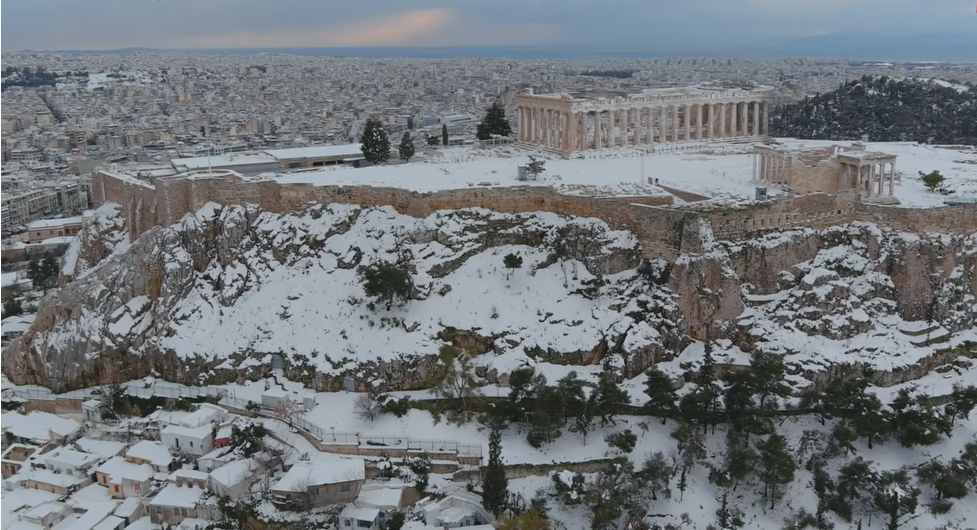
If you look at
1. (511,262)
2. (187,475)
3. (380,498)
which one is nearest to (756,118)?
(511,262)

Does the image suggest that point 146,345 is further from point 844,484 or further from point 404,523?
point 844,484

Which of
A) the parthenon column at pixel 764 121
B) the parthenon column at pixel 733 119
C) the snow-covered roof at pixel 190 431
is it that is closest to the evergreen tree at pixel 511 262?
the snow-covered roof at pixel 190 431

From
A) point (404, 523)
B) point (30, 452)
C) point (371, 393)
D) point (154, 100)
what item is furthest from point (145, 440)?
point (154, 100)

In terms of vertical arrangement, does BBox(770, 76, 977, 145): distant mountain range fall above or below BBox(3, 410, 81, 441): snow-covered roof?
above

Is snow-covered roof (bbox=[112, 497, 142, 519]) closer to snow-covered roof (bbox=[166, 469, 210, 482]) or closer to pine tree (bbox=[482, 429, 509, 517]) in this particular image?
snow-covered roof (bbox=[166, 469, 210, 482])

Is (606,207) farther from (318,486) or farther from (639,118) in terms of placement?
(639,118)

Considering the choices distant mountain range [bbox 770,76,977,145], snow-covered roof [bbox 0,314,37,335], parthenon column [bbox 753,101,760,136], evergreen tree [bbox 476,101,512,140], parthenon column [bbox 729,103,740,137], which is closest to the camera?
snow-covered roof [bbox 0,314,37,335]

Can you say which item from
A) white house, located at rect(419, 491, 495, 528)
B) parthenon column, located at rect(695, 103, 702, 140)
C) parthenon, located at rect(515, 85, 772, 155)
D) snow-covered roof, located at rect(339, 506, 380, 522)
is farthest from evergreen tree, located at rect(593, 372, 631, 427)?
parthenon column, located at rect(695, 103, 702, 140)
